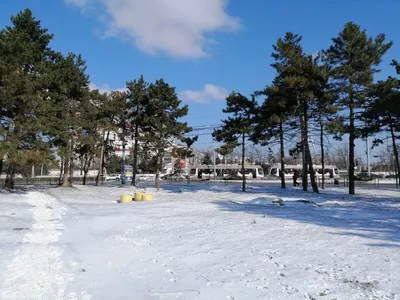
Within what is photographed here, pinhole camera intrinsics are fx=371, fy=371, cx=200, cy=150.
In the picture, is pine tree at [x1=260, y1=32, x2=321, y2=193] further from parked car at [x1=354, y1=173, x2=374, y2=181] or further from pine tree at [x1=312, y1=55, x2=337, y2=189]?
parked car at [x1=354, y1=173, x2=374, y2=181]

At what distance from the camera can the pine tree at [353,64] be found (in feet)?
80.0

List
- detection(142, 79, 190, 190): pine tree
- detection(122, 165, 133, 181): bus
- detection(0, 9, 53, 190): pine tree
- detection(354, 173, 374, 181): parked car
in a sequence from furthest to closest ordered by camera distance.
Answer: detection(354, 173, 374, 181): parked car
detection(122, 165, 133, 181): bus
detection(142, 79, 190, 190): pine tree
detection(0, 9, 53, 190): pine tree

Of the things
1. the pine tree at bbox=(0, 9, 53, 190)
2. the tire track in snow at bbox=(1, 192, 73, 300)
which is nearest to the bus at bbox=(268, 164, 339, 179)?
the pine tree at bbox=(0, 9, 53, 190)

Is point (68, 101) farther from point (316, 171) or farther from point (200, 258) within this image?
point (316, 171)

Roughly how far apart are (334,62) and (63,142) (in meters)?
20.0

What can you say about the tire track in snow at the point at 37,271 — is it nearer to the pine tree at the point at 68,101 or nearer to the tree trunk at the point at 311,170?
the pine tree at the point at 68,101

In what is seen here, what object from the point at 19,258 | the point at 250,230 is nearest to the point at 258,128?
the point at 250,230

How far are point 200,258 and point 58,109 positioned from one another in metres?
18.3

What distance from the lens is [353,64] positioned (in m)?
25.2

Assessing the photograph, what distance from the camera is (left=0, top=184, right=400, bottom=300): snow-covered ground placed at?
5.66m

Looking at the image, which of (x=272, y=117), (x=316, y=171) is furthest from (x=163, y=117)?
(x=316, y=171)

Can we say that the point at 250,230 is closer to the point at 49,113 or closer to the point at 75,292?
the point at 75,292

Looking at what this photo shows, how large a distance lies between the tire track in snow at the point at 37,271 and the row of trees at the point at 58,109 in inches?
420

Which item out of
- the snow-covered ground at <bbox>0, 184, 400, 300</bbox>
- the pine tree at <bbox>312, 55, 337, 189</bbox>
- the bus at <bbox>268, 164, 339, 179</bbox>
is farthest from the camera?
the bus at <bbox>268, 164, 339, 179</bbox>
